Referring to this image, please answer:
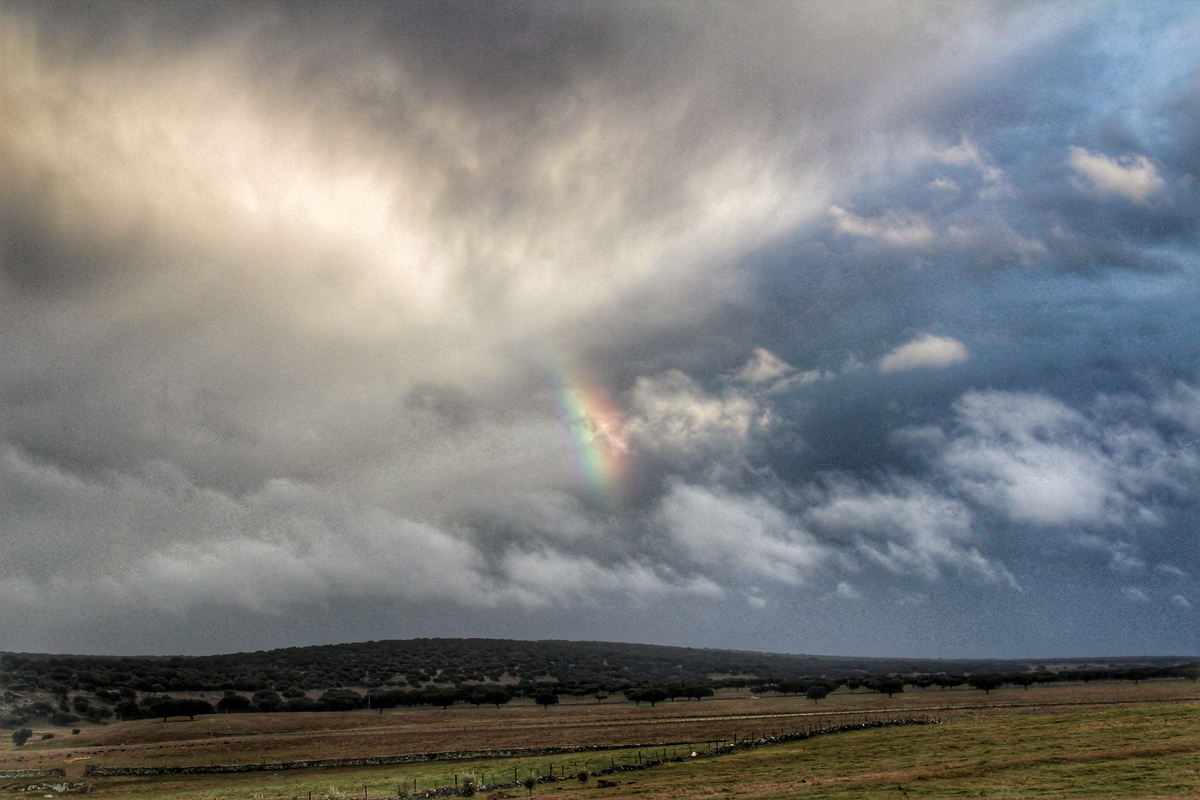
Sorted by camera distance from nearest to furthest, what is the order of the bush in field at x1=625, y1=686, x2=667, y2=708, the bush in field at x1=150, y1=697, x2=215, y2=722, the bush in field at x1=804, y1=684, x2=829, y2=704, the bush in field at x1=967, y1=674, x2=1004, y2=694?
the bush in field at x1=150, y1=697, x2=215, y2=722
the bush in field at x1=804, y1=684, x2=829, y2=704
the bush in field at x1=625, y1=686, x2=667, y2=708
the bush in field at x1=967, y1=674, x2=1004, y2=694

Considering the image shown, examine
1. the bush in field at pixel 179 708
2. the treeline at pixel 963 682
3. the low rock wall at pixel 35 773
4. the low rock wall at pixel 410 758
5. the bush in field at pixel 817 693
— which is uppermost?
the low rock wall at pixel 35 773

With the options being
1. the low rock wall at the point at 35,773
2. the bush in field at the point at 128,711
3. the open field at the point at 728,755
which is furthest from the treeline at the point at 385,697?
the low rock wall at the point at 35,773

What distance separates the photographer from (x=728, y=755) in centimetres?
7669

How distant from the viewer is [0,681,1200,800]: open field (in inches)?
2153

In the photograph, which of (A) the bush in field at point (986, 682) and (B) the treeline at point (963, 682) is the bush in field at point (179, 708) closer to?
(B) the treeline at point (963, 682)

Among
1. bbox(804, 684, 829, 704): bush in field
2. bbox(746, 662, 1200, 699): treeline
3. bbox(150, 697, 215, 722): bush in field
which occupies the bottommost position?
bbox(746, 662, 1200, 699): treeline

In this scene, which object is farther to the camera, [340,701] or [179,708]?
[340,701]

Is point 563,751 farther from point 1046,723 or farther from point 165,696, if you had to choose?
point 165,696

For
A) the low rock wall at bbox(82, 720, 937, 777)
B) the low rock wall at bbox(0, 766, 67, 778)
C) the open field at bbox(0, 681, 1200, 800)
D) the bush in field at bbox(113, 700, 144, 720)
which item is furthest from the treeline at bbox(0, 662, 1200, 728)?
the low rock wall at bbox(82, 720, 937, 777)

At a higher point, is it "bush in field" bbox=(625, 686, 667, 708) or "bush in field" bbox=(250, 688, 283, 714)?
"bush in field" bbox=(250, 688, 283, 714)

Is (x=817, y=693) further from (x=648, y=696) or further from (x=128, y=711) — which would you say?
(x=128, y=711)

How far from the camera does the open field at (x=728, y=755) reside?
179ft

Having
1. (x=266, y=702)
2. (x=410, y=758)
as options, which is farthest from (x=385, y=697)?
(x=410, y=758)

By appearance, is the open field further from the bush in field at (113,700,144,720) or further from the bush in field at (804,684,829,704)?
the bush in field at (804,684,829,704)
